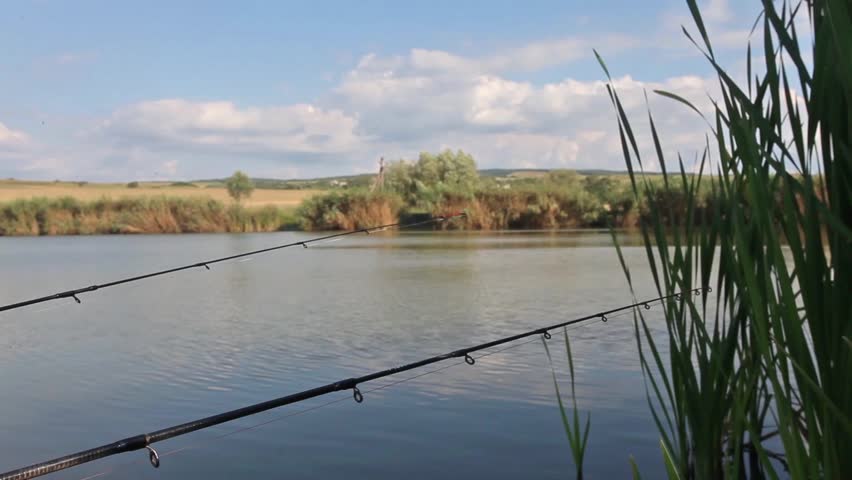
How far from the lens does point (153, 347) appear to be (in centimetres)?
729

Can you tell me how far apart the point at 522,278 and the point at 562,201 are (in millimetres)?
17427

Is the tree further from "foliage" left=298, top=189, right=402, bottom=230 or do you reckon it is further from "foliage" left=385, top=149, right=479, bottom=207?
"foliage" left=298, top=189, right=402, bottom=230

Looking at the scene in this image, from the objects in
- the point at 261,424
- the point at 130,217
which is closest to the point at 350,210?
the point at 130,217

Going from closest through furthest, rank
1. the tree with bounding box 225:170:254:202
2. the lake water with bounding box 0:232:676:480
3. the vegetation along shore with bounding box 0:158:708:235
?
the lake water with bounding box 0:232:676:480
the vegetation along shore with bounding box 0:158:708:235
the tree with bounding box 225:170:254:202

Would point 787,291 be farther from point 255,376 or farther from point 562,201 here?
point 562,201

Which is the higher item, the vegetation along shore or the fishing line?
the vegetation along shore

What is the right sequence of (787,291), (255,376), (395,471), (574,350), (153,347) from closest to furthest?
(787,291) → (395,471) → (255,376) → (574,350) → (153,347)

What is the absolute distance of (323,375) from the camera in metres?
5.85

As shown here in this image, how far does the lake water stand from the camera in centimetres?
405

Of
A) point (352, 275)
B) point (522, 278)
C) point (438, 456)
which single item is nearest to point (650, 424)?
point (438, 456)

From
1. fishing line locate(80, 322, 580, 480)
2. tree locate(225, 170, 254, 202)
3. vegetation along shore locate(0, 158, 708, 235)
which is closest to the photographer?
fishing line locate(80, 322, 580, 480)

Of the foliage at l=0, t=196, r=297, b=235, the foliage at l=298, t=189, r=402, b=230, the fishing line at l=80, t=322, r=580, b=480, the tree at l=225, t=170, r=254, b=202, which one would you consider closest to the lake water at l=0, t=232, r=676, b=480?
the fishing line at l=80, t=322, r=580, b=480

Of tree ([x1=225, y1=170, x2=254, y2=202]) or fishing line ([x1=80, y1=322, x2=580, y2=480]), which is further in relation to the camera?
tree ([x1=225, y1=170, x2=254, y2=202])

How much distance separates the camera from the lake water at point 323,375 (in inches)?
159
